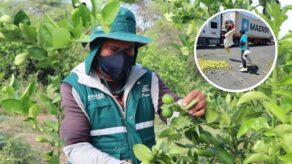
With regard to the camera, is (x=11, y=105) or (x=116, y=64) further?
(x=116, y=64)

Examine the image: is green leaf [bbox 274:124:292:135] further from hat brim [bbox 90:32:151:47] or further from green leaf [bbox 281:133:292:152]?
hat brim [bbox 90:32:151:47]

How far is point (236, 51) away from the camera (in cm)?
112

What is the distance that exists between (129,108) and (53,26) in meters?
0.57

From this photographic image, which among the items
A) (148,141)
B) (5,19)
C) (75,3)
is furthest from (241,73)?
(148,141)

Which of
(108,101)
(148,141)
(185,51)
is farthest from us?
(185,51)

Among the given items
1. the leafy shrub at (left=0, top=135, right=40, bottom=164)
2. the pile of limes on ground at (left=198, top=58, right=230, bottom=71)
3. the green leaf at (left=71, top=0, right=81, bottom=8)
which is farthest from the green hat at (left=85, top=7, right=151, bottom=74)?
the leafy shrub at (left=0, top=135, right=40, bottom=164)

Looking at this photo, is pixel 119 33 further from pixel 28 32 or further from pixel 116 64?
pixel 28 32

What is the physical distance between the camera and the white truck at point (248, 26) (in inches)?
42.9

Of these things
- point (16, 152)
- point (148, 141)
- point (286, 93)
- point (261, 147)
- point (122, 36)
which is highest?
point (122, 36)

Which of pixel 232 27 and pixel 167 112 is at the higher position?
pixel 232 27

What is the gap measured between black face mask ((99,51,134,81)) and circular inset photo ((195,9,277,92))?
424 millimetres

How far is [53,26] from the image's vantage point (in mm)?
1090

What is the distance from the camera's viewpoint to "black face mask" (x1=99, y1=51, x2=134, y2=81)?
1.53m

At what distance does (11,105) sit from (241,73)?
51 centimetres
